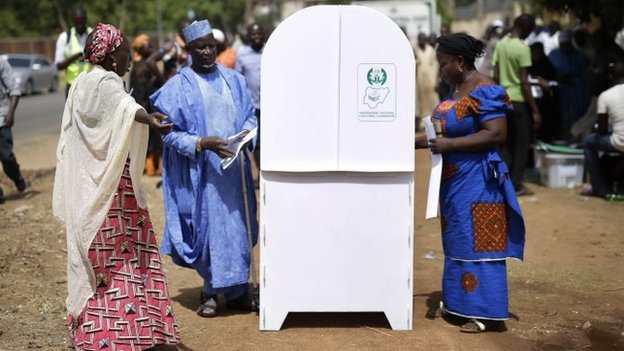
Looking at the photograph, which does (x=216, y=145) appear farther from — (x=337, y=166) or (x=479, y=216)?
(x=479, y=216)

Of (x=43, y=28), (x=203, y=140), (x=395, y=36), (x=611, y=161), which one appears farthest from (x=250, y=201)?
(x=43, y=28)

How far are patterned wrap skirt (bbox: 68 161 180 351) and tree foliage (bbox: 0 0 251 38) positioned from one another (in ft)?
134

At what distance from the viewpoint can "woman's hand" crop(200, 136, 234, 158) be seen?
→ 5.27 meters

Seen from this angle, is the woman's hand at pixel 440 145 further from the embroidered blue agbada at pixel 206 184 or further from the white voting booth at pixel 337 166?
the embroidered blue agbada at pixel 206 184

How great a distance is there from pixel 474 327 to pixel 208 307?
1.69m

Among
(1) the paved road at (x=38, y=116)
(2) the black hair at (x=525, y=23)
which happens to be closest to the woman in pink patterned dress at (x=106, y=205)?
(2) the black hair at (x=525, y=23)

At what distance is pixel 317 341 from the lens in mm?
5285

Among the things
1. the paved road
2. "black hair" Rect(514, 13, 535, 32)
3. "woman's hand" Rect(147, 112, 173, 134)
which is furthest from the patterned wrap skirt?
the paved road

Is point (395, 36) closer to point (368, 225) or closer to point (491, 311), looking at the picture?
point (368, 225)

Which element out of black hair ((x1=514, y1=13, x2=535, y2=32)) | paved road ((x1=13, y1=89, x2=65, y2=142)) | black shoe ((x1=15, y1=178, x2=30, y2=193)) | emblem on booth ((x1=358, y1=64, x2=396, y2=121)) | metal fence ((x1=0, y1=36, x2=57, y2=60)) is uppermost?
metal fence ((x1=0, y1=36, x2=57, y2=60))

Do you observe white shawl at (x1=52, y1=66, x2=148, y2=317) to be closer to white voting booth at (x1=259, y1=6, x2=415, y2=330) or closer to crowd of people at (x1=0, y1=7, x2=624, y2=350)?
crowd of people at (x1=0, y1=7, x2=624, y2=350)

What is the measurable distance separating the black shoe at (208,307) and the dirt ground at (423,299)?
64 millimetres

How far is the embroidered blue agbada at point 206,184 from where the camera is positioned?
218 inches

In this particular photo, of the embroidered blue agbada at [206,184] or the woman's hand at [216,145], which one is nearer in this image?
the woman's hand at [216,145]
